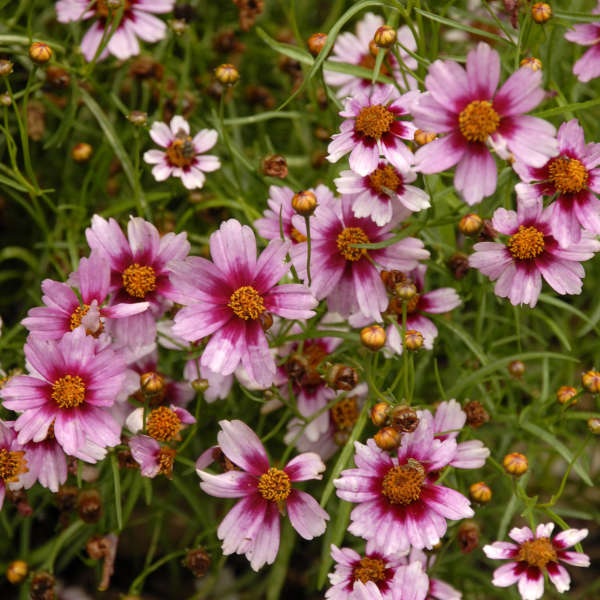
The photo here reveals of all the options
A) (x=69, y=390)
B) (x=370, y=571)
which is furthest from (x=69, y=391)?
(x=370, y=571)

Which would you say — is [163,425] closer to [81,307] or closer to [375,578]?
[81,307]

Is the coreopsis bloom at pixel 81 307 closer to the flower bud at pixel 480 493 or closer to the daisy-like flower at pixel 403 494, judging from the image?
the daisy-like flower at pixel 403 494

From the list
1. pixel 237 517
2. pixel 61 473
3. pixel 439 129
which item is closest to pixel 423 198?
pixel 439 129

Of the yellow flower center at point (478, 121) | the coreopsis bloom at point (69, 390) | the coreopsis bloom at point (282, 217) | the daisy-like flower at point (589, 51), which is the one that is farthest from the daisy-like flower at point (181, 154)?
the daisy-like flower at point (589, 51)

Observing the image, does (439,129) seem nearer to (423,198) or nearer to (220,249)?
(423,198)

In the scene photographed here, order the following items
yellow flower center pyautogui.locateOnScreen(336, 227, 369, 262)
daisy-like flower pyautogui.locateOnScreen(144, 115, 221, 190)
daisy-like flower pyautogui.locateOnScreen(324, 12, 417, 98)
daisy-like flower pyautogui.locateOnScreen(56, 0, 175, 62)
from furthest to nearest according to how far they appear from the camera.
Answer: daisy-like flower pyautogui.locateOnScreen(324, 12, 417, 98) → daisy-like flower pyautogui.locateOnScreen(56, 0, 175, 62) → daisy-like flower pyautogui.locateOnScreen(144, 115, 221, 190) → yellow flower center pyautogui.locateOnScreen(336, 227, 369, 262)

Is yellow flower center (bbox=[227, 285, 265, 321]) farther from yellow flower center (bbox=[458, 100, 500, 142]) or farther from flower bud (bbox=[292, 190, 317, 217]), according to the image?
yellow flower center (bbox=[458, 100, 500, 142])

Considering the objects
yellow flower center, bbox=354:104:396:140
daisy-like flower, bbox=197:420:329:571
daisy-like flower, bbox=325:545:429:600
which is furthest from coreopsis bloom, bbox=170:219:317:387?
daisy-like flower, bbox=325:545:429:600
